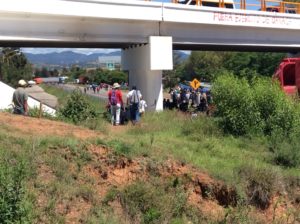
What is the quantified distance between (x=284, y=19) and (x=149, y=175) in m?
21.5

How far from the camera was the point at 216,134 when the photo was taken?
48.8ft

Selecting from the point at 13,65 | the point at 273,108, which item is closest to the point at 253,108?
the point at 273,108

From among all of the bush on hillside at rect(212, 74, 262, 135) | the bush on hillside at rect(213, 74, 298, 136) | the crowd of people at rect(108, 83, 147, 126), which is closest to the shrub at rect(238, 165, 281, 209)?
the bush on hillside at rect(213, 74, 298, 136)

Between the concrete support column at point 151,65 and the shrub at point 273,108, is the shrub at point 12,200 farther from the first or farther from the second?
the concrete support column at point 151,65

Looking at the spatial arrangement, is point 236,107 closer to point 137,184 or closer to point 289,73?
point 137,184

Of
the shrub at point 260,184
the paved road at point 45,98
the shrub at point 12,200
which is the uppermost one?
the shrub at point 12,200

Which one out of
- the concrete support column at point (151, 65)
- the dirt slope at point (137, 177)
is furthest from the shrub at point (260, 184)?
the concrete support column at point (151, 65)

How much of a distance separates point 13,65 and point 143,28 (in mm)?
48879

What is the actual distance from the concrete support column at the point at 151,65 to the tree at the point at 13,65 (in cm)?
3729

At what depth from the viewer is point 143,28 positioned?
24.2 meters

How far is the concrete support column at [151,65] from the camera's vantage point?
24.2m

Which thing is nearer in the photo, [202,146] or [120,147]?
[120,147]

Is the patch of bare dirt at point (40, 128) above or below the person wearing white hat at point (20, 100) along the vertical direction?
below

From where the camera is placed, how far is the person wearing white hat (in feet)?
47.1
